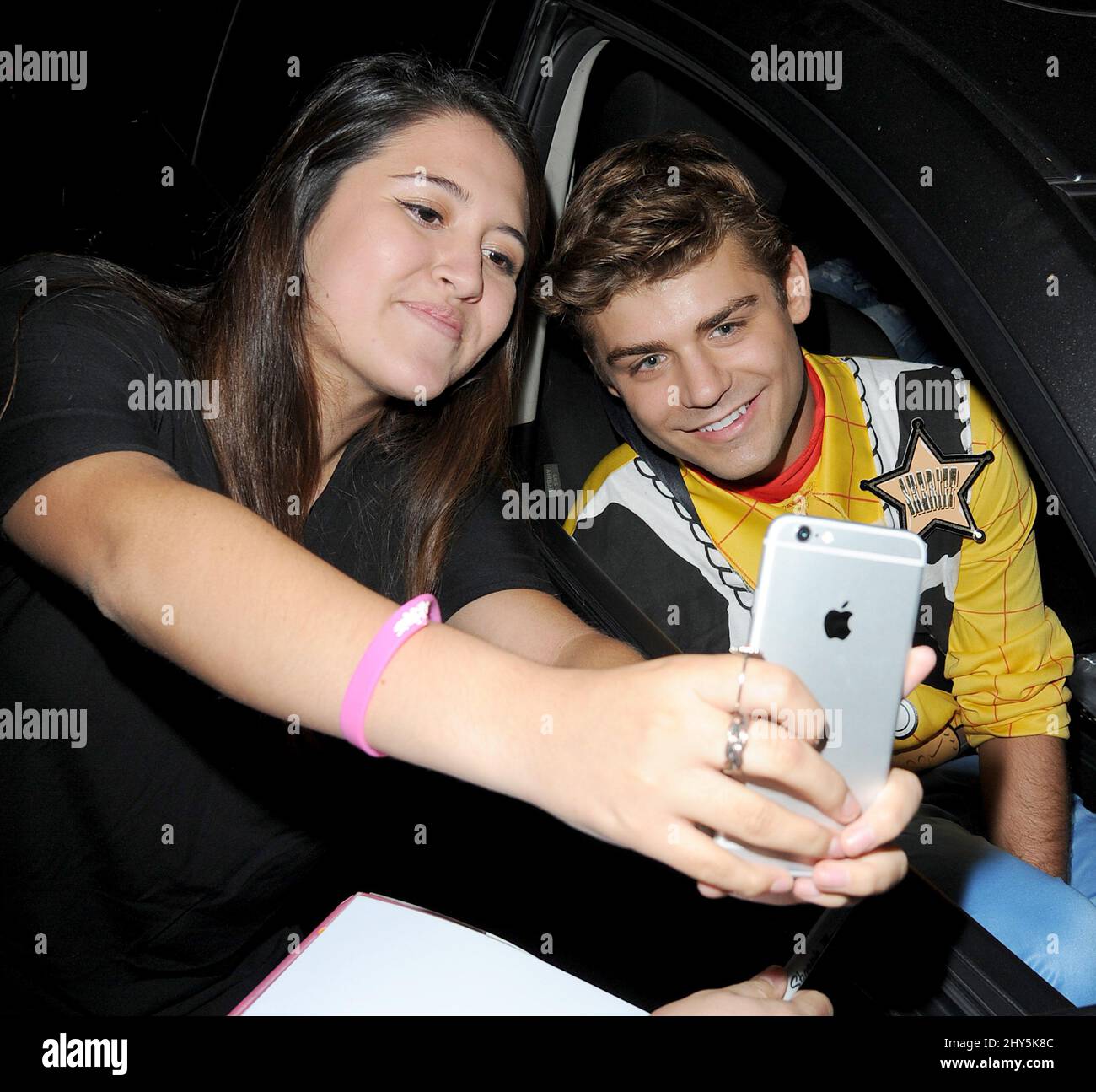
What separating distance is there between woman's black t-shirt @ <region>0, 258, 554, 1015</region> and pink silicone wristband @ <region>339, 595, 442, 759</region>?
0.56 m

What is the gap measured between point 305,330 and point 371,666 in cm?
90

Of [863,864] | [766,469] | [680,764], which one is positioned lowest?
[863,864]

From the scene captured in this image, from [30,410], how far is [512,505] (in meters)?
0.96

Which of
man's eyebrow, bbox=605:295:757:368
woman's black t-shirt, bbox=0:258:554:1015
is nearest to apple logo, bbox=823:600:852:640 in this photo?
woman's black t-shirt, bbox=0:258:554:1015

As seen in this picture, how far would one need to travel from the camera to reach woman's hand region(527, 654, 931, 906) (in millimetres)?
679

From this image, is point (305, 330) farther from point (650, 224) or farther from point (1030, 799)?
point (1030, 799)

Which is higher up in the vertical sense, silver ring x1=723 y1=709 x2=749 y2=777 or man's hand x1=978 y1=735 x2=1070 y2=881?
silver ring x1=723 y1=709 x2=749 y2=777

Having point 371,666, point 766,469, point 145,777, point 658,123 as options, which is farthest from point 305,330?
point 658,123

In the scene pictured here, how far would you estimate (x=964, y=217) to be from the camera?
115 centimetres

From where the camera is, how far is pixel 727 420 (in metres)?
1.92

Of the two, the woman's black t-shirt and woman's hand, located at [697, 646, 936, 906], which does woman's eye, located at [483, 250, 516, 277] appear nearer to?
the woman's black t-shirt

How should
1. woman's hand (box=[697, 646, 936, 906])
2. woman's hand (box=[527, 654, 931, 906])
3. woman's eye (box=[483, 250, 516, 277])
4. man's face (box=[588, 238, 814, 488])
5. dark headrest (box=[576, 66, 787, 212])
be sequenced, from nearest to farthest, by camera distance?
woman's hand (box=[527, 654, 931, 906]) < woman's hand (box=[697, 646, 936, 906]) < woman's eye (box=[483, 250, 516, 277]) < man's face (box=[588, 238, 814, 488]) < dark headrest (box=[576, 66, 787, 212])

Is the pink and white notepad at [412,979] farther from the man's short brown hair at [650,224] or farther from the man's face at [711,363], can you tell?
the man's short brown hair at [650,224]

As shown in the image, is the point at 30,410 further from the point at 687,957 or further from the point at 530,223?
the point at 687,957
